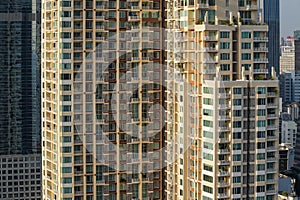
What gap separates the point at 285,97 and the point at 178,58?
65597mm

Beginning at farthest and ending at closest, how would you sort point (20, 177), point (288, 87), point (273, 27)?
point (288, 87) → point (273, 27) → point (20, 177)

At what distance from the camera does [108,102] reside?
22484 millimetres

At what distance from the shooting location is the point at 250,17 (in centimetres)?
1931

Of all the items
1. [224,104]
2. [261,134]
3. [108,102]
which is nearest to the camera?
[224,104]

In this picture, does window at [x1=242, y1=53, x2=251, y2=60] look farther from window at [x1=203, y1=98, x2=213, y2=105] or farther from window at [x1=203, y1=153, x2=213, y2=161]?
window at [x1=203, y1=153, x2=213, y2=161]

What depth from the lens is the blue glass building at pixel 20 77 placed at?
50.5 m

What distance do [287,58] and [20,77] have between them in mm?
49951

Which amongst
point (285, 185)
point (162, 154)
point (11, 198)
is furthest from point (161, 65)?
point (11, 198)

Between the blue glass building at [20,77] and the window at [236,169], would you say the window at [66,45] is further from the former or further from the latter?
the blue glass building at [20,77]

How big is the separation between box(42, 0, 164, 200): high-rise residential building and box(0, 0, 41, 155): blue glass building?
2803 centimetres

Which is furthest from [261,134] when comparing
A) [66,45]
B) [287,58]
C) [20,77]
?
[287,58]

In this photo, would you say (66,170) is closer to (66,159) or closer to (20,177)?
(66,159)

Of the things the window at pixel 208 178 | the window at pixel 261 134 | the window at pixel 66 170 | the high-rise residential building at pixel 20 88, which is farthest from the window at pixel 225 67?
the high-rise residential building at pixel 20 88

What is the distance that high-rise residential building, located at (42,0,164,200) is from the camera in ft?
72.5
